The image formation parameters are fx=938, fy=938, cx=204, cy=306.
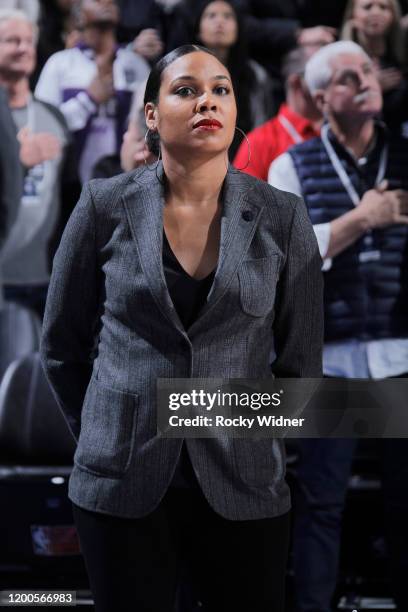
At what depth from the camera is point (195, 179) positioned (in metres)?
1.25

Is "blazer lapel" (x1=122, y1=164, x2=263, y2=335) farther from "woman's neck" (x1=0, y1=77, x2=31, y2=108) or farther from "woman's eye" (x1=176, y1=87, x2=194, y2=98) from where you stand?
"woman's neck" (x1=0, y1=77, x2=31, y2=108)

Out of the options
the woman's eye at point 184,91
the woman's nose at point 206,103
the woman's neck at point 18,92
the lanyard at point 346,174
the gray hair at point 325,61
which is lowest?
the lanyard at point 346,174

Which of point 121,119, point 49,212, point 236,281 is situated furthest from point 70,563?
point 236,281

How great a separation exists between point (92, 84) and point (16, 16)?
0.26 m

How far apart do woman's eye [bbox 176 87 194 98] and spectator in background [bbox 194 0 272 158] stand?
1.03 meters

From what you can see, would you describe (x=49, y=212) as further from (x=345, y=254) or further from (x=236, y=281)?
(x=236, y=281)

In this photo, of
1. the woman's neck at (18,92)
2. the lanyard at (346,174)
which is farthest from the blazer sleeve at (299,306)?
the woman's neck at (18,92)

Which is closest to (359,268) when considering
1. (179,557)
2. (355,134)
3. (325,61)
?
(355,134)

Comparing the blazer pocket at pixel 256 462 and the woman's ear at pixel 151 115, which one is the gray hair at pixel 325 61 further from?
the blazer pocket at pixel 256 462

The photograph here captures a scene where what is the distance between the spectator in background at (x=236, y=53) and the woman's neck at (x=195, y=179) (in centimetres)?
104

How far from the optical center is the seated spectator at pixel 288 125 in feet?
7.38

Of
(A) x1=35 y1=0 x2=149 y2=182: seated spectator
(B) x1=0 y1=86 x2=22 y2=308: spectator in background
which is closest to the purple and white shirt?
(A) x1=35 y1=0 x2=149 y2=182: seated spectator

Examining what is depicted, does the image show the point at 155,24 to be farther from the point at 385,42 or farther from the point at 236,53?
the point at 385,42

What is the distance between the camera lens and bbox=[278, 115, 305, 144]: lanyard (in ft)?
7.50
